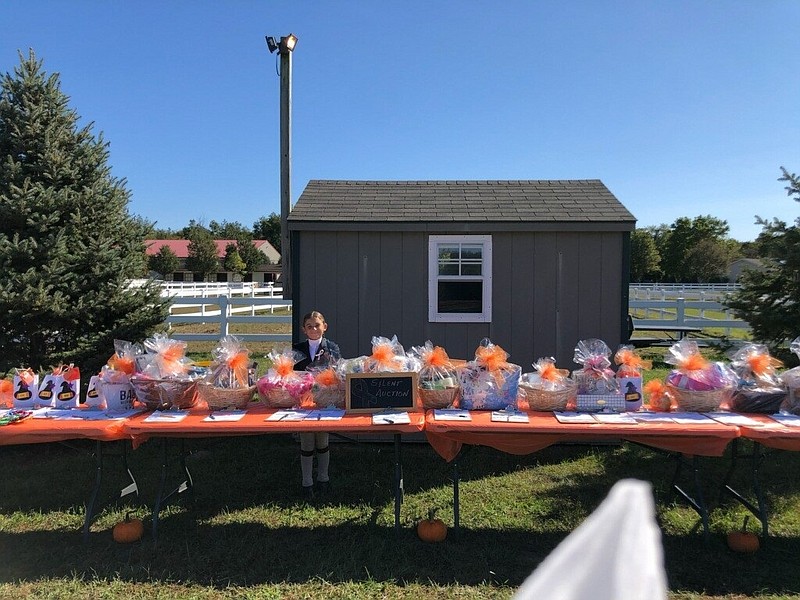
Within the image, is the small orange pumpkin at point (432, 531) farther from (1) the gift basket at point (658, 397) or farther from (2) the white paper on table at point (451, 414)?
(1) the gift basket at point (658, 397)

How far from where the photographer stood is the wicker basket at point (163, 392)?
4.17 meters

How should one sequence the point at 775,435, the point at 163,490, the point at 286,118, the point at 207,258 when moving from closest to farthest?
the point at 775,435
the point at 163,490
the point at 286,118
the point at 207,258

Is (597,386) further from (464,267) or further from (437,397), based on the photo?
(464,267)

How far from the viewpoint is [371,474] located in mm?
5375

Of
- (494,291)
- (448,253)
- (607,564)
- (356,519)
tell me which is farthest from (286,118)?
(607,564)

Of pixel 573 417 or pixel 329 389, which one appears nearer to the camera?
pixel 573 417

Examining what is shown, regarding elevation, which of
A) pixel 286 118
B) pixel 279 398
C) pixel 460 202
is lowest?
pixel 279 398

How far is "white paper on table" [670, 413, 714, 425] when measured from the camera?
376 cm

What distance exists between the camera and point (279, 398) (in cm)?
422

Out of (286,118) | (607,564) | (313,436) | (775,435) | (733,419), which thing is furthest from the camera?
(286,118)

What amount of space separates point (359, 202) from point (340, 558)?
4.47 m

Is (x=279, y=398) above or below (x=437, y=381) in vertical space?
below

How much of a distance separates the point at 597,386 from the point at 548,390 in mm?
385

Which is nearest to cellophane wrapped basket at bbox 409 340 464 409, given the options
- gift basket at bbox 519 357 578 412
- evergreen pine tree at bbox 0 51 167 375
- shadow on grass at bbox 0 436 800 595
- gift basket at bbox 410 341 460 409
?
gift basket at bbox 410 341 460 409
